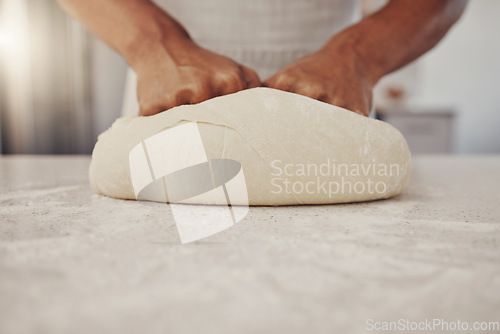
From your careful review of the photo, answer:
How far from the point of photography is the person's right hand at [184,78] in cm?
55

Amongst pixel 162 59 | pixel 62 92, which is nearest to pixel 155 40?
pixel 162 59

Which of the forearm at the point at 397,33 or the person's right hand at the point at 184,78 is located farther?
the forearm at the point at 397,33

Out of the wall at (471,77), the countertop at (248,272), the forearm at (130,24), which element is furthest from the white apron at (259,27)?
the wall at (471,77)

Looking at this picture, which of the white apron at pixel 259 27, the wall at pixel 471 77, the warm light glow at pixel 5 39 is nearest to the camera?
the white apron at pixel 259 27

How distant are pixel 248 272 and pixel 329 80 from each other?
1.29 feet

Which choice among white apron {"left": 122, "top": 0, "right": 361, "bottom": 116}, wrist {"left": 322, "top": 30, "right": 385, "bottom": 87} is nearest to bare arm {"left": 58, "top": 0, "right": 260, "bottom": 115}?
wrist {"left": 322, "top": 30, "right": 385, "bottom": 87}

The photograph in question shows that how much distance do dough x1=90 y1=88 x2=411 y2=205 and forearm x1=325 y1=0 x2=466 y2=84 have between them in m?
0.20

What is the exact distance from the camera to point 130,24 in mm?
673

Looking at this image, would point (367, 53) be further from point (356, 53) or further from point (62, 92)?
point (62, 92)

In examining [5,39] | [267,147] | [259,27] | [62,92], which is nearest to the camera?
[267,147]

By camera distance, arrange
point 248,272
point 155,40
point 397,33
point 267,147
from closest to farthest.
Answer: point 248,272
point 267,147
point 155,40
point 397,33

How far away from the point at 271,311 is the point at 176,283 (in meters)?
0.08

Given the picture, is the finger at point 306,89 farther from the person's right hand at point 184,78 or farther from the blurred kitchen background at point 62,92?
the blurred kitchen background at point 62,92

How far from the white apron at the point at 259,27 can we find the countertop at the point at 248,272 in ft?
2.09
